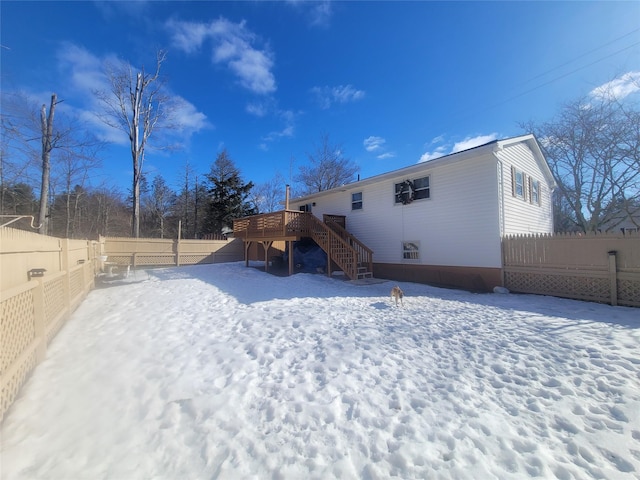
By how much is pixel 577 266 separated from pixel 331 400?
8.87 meters

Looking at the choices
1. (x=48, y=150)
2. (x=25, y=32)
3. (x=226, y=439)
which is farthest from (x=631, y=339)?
(x=48, y=150)

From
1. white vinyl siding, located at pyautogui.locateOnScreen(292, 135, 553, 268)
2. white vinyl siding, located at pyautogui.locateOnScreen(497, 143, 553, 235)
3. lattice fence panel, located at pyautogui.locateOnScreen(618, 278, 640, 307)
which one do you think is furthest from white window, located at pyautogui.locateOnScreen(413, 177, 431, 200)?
lattice fence panel, located at pyautogui.locateOnScreen(618, 278, 640, 307)

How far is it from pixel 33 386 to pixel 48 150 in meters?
15.9

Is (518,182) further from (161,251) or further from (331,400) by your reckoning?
(161,251)

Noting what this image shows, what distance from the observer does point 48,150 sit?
1356 cm

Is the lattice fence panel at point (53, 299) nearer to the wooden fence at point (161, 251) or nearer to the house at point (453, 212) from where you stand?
the house at point (453, 212)

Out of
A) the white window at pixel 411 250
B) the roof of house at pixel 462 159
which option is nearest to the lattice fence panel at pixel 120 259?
the roof of house at pixel 462 159

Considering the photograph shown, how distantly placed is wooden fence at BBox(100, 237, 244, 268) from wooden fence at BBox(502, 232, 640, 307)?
16.8m

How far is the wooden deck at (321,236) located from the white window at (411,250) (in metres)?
A: 1.47

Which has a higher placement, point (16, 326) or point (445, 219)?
point (445, 219)

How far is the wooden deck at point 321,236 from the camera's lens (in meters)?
11.5

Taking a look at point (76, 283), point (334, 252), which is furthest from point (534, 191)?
point (76, 283)

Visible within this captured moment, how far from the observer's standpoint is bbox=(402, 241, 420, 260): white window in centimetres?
1151

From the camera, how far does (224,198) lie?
88.0ft
